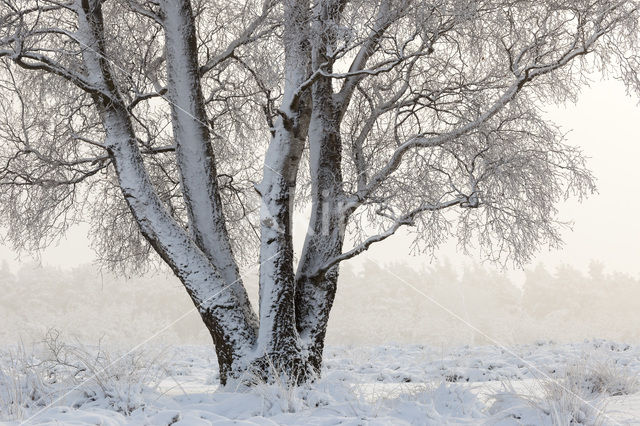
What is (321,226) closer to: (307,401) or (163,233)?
(163,233)

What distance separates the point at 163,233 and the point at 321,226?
1558 millimetres

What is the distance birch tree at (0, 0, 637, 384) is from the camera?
516cm

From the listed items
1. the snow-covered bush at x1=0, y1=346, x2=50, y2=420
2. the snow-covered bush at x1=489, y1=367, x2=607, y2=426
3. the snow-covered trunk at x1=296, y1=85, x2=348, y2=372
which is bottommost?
the snow-covered bush at x1=489, y1=367, x2=607, y2=426

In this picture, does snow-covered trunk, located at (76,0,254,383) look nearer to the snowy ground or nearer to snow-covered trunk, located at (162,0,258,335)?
snow-covered trunk, located at (162,0,258,335)

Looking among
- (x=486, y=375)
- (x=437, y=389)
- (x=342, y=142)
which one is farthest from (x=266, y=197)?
(x=486, y=375)

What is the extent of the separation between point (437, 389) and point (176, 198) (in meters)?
4.58

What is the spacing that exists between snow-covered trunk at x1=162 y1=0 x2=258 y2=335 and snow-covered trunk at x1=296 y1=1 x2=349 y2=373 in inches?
23.1

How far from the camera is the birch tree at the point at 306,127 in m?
5.16

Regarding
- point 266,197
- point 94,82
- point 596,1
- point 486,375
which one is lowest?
point 486,375

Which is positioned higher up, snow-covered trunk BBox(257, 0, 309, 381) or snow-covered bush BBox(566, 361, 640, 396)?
snow-covered trunk BBox(257, 0, 309, 381)

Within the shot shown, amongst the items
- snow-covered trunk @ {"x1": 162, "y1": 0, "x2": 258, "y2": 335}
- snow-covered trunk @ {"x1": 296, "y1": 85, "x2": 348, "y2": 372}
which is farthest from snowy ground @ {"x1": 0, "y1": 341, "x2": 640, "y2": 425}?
snow-covered trunk @ {"x1": 162, "y1": 0, "x2": 258, "y2": 335}

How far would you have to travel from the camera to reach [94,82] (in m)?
5.38

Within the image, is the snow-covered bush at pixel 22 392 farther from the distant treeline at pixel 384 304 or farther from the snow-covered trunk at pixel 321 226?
the distant treeline at pixel 384 304

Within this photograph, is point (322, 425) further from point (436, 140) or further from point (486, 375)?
point (486, 375)
